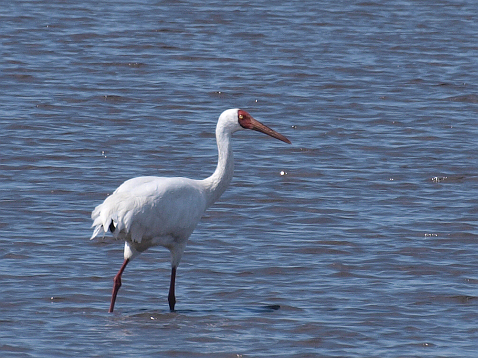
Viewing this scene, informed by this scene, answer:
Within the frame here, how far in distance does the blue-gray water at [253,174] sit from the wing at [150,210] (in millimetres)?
644

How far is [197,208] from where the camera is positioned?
29.7 ft

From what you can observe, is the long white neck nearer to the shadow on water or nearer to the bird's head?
the bird's head

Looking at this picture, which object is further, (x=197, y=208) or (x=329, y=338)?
(x=197, y=208)

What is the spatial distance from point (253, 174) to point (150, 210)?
4572 mm

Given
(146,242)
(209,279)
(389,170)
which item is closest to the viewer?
(146,242)

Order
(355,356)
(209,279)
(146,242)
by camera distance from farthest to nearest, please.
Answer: (209,279), (146,242), (355,356)

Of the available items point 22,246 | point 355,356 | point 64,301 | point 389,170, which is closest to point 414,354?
point 355,356

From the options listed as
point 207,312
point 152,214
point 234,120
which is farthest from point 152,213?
point 234,120

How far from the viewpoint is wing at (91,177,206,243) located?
8.58 m

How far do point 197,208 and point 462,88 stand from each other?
9719 millimetres

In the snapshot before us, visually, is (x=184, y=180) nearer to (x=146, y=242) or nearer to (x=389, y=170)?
(x=146, y=242)

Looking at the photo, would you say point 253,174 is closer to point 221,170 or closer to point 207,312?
point 221,170

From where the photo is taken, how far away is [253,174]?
13.1 m

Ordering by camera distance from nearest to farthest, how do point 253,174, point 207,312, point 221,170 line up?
point 207,312, point 221,170, point 253,174
